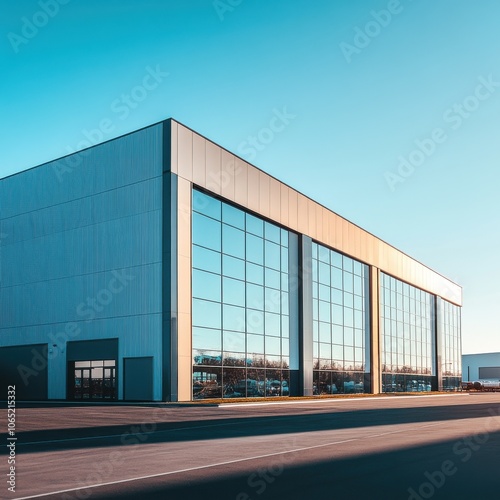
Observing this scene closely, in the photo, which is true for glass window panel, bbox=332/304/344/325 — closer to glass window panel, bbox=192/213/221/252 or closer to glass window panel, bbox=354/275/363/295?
glass window panel, bbox=354/275/363/295

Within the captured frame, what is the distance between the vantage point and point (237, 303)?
3997 cm

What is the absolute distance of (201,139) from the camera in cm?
3825

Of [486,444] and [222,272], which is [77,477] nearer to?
[486,444]

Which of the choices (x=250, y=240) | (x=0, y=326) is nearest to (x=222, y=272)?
(x=250, y=240)

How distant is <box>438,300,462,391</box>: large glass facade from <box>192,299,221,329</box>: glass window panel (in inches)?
1867

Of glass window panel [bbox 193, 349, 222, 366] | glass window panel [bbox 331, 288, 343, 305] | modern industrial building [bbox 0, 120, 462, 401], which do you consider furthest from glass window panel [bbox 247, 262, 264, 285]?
glass window panel [bbox 331, 288, 343, 305]

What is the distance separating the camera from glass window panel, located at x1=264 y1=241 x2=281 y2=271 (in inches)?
1718

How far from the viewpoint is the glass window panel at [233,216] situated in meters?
39.6

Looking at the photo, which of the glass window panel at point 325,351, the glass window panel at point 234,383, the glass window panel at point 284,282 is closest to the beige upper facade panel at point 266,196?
the glass window panel at point 284,282

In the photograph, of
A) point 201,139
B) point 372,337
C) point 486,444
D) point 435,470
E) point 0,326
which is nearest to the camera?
point 435,470

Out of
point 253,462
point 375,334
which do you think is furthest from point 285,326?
point 253,462

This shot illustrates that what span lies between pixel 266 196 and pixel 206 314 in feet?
31.9

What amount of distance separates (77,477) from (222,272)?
29.4 m

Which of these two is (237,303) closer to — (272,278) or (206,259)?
(206,259)
